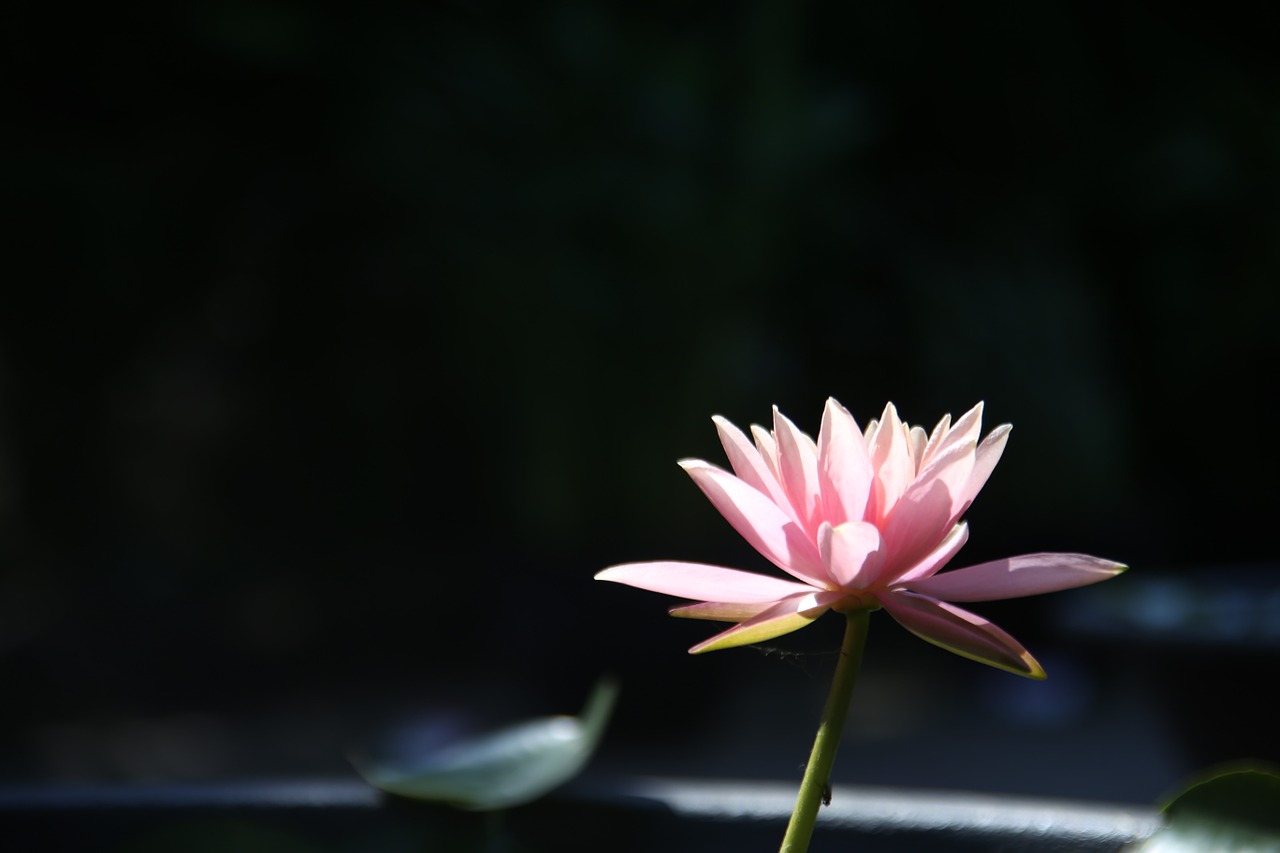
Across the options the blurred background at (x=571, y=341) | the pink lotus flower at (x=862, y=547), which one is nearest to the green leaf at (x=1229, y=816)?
the pink lotus flower at (x=862, y=547)

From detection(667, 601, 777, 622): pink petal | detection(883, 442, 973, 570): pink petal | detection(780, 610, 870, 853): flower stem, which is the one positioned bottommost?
detection(780, 610, 870, 853): flower stem

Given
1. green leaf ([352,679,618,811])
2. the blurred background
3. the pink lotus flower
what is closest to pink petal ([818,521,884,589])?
the pink lotus flower

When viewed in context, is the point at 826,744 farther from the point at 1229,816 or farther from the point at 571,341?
the point at 571,341

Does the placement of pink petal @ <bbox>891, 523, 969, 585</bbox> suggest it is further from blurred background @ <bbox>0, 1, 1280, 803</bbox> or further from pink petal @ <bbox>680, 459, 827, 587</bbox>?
blurred background @ <bbox>0, 1, 1280, 803</bbox>

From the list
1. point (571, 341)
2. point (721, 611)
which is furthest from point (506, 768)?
point (571, 341)

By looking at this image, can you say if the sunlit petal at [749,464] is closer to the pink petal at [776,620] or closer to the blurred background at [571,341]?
the pink petal at [776,620]
